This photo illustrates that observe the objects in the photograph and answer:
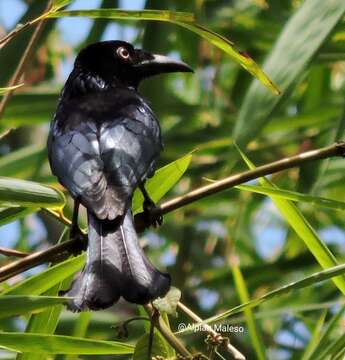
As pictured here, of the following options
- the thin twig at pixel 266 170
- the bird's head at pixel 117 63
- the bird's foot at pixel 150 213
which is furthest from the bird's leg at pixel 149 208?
the bird's head at pixel 117 63

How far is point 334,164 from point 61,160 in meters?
1.54

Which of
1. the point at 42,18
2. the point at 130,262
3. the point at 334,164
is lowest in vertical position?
the point at 334,164

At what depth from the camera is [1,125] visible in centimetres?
488

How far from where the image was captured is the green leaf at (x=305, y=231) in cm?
280

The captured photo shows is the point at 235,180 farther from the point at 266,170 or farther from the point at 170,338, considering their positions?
the point at 170,338

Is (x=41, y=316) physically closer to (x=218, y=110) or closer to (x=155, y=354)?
(x=155, y=354)

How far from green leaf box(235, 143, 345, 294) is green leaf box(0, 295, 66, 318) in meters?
0.68

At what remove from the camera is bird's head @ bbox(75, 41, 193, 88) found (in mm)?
3986

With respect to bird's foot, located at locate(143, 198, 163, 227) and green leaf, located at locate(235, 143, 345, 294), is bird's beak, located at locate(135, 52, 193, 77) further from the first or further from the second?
green leaf, located at locate(235, 143, 345, 294)

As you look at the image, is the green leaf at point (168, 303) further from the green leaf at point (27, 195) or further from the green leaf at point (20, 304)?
the green leaf at point (27, 195)

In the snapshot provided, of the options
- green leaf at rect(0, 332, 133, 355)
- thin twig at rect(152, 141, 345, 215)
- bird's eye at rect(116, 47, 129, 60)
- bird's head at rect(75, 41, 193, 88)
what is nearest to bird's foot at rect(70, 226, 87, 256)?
green leaf at rect(0, 332, 133, 355)

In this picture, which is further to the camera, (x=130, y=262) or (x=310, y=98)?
(x=310, y=98)

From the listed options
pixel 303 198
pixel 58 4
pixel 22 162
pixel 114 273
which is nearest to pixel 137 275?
pixel 114 273

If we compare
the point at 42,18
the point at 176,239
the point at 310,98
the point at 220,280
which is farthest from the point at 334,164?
the point at 42,18
